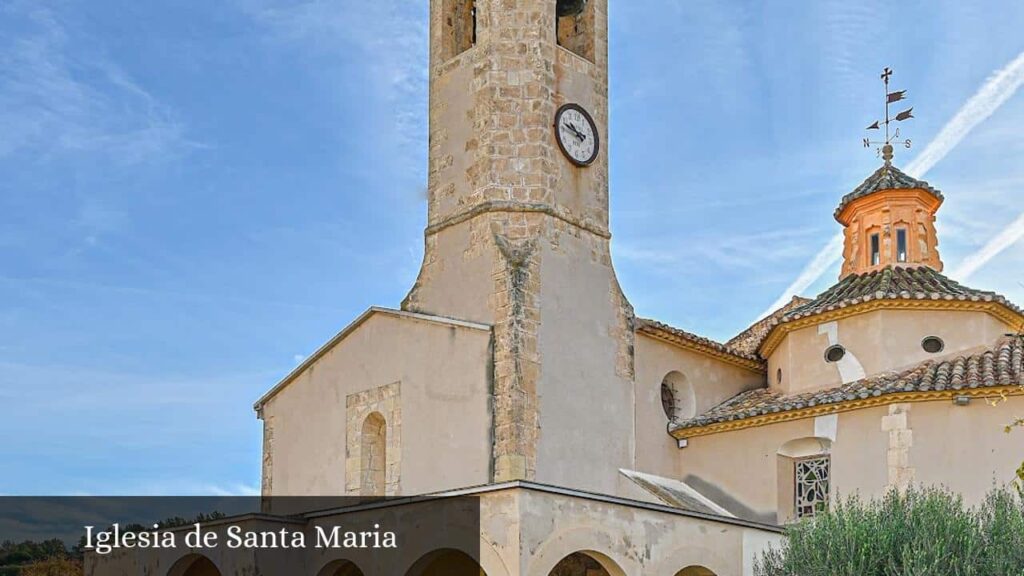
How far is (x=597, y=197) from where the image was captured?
21453 millimetres

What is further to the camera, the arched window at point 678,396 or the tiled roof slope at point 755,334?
the tiled roof slope at point 755,334

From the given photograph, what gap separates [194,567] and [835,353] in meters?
11.2

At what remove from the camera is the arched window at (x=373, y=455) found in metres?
20.4

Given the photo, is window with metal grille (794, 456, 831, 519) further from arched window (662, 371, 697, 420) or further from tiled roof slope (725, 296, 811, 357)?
tiled roof slope (725, 296, 811, 357)

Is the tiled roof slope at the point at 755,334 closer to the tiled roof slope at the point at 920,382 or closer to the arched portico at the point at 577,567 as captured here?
the tiled roof slope at the point at 920,382

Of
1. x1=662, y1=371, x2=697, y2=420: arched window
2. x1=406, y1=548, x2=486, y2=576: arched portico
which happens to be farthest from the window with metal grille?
x1=406, y1=548, x2=486, y2=576: arched portico

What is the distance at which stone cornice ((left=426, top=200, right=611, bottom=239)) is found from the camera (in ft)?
66.3

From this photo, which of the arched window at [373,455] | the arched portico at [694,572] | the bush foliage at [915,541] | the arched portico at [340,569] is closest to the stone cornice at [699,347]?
the arched window at [373,455]

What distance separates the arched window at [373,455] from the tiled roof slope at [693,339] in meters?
4.65

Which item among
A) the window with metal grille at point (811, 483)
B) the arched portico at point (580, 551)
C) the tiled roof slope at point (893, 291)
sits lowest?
the arched portico at point (580, 551)

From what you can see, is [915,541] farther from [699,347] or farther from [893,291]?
[699,347]

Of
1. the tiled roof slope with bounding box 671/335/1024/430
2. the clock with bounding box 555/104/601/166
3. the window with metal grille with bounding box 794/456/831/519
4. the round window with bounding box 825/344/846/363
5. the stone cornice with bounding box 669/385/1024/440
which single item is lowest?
the window with metal grille with bounding box 794/456/831/519

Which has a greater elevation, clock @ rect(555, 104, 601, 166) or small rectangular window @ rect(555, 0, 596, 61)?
small rectangular window @ rect(555, 0, 596, 61)

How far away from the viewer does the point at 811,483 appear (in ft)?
66.8
